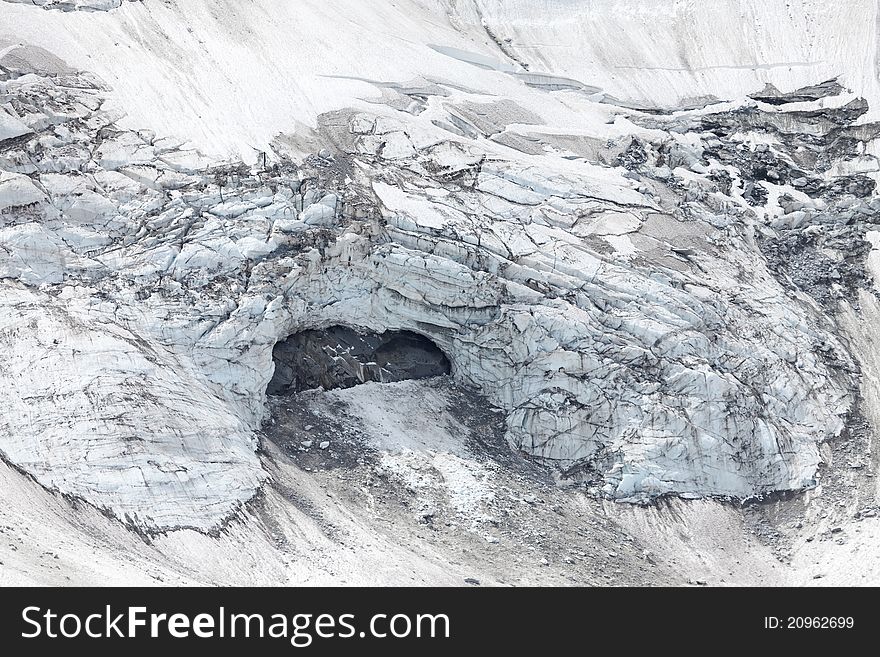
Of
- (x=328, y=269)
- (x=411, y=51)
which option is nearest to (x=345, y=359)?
(x=328, y=269)

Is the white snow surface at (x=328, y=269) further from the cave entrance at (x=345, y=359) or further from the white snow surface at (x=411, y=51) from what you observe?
the cave entrance at (x=345, y=359)

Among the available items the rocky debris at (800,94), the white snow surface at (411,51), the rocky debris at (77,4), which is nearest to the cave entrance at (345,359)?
the white snow surface at (411,51)

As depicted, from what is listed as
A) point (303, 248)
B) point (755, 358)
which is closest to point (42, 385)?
point (303, 248)

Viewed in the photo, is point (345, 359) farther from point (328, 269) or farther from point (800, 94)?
point (800, 94)

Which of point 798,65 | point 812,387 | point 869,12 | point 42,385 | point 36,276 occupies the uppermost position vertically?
point 869,12

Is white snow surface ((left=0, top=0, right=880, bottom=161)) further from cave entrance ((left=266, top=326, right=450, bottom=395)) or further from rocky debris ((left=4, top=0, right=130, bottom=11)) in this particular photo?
cave entrance ((left=266, top=326, right=450, bottom=395))

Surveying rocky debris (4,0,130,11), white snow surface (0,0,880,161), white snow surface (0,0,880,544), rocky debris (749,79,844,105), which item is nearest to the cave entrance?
white snow surface (0,0,880,544)

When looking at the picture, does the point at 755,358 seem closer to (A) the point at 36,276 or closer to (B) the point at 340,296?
(B) the point at 340,296

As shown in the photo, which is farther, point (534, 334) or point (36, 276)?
point (534, 334)
